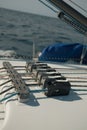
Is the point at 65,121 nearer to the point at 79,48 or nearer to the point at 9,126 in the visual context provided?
the point at 9,126

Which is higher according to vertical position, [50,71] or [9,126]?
[50,71]

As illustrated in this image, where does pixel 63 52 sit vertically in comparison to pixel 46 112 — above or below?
above

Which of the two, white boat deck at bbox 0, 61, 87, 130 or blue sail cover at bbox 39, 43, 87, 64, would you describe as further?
blue sail cover at bbox 39, 43, 87, 64

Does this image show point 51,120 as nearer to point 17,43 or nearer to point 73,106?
point 73,106

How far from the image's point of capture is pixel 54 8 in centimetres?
808

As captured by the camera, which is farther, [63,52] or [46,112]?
[63,52]

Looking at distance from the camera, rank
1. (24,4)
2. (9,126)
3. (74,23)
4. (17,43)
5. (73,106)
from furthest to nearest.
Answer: (24,4) → (17,43) → (74,23) → (73,106) → (9,126)

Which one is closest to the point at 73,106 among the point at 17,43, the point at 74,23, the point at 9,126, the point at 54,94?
the point at 54,94

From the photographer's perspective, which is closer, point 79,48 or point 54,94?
point 54,94

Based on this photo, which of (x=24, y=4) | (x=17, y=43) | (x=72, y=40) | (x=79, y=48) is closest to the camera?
(x=79, y=48)

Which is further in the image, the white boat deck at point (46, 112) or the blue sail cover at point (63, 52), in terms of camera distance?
the blue sail cover at point (63, 52)

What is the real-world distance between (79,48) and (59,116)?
817 cm

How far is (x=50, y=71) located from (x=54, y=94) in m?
0.84

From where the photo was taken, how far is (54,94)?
4914 millimetres
